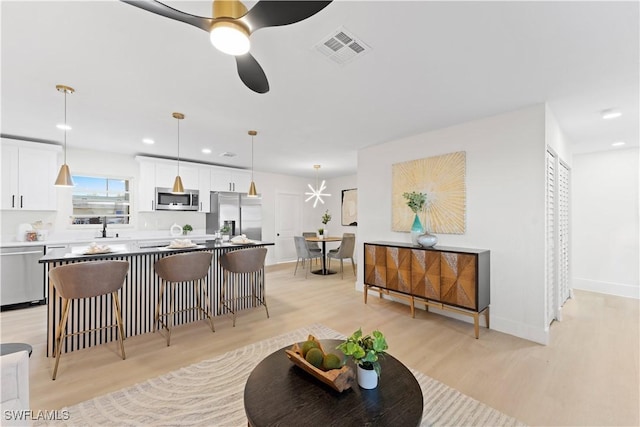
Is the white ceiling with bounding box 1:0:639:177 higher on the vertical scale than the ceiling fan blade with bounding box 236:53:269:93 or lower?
higher

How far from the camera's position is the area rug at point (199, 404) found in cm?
177

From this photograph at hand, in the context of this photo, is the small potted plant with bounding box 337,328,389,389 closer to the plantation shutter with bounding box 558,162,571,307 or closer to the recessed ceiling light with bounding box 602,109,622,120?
the plantation shutter with bounding box 558,162,571,307

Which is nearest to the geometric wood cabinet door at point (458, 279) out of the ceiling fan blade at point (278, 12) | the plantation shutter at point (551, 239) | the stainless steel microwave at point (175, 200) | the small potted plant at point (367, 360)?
the plantation shutter at point (551, 239)

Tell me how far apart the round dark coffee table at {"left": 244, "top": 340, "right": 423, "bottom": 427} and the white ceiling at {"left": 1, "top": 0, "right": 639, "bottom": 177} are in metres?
2.12

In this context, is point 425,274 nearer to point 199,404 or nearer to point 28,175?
point 199,404

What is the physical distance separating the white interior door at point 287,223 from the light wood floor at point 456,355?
3665mm

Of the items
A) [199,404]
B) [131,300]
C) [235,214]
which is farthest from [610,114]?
[235,214]

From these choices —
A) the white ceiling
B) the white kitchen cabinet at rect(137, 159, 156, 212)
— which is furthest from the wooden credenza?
the white kitchen cabinet at rect(137, 159, 156, 212)

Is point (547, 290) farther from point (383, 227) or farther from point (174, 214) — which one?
point (174, 214)

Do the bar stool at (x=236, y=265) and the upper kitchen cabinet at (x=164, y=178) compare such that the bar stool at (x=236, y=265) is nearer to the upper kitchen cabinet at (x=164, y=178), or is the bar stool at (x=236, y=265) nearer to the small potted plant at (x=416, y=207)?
the small potted plant at (x=416, y=207)

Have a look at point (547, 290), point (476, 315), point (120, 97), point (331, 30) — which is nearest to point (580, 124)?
point (547, 290)

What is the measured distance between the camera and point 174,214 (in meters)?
5.82

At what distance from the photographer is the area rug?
5.81 ft

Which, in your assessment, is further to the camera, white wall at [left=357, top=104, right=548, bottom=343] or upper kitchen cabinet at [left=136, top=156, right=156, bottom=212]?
upper kitchen cabinet at [left=136, top=156, right=156, bottom=212]
